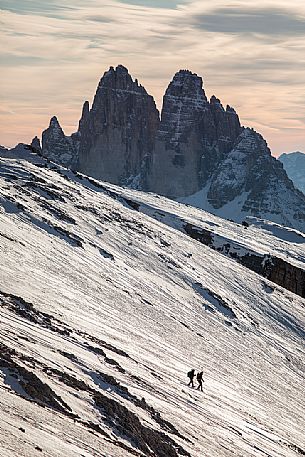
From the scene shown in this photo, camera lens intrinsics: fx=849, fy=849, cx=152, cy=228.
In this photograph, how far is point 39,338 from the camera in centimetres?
3984

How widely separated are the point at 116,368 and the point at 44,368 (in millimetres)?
7634

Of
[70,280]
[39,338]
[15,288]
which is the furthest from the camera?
[70,280]

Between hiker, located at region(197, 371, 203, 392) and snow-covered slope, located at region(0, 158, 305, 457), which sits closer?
snow-covered slope, located at region(0, 158, 305, 457)

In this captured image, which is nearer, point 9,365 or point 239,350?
point 9,365

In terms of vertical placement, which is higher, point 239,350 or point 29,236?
point 29,236

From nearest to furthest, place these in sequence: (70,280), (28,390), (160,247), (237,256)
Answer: (28,390) < (70,280) < (160,247) < (237,256)

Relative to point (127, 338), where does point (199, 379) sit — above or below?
below

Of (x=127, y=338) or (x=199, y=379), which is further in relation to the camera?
(x=127, y=338)

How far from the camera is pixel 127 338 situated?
51844 mm

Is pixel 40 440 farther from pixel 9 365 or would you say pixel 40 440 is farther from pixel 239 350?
pixel 239 350

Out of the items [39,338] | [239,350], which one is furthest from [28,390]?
[239,350]

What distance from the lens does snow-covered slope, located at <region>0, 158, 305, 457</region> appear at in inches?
1272

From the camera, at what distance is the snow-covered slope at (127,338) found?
32.3 metres

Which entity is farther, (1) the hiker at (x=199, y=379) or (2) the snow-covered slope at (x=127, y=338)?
(1) the hiker at (x=199, y=379)
